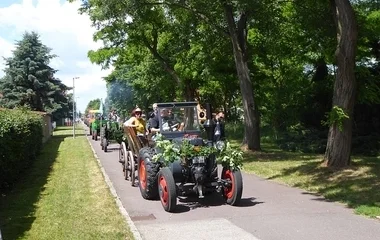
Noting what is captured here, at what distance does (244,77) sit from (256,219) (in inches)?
449

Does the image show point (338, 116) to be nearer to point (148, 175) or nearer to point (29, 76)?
point (148, 175)

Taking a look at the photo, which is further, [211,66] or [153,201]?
[211,66]

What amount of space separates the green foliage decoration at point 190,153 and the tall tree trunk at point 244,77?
996 centimetres

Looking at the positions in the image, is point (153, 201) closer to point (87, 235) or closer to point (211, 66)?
point (87, 235)

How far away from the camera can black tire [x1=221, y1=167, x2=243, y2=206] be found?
900cm

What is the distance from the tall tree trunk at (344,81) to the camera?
12.4 m

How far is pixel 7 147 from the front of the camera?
11.0m

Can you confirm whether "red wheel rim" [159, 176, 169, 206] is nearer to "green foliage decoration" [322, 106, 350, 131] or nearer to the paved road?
the paved road

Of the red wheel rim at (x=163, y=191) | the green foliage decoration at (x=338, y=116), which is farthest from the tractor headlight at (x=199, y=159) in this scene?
the green foliage decoration at (x=338, y=116)

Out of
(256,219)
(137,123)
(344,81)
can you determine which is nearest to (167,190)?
(256,219)

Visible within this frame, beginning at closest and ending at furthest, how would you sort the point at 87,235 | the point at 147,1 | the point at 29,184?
the point at 87,235 → the point at 29,184 → the point at 147,1

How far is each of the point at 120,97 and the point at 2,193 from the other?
162 feet

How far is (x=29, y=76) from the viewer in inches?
1868

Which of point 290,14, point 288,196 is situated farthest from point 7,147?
point 290,14
